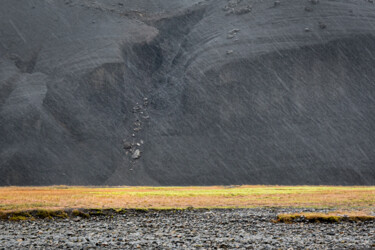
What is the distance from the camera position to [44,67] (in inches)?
3349

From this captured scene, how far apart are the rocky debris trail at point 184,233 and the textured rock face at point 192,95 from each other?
142 ft

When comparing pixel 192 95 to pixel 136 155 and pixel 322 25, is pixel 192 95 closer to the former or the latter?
pixel 136 155

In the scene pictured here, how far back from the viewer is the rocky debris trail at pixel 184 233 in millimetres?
15133

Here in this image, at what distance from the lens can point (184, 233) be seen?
1773cm

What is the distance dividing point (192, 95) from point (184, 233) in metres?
61.7

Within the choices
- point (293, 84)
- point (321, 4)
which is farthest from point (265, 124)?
point (321, 4)

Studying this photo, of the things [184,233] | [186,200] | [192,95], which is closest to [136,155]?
[192,95]

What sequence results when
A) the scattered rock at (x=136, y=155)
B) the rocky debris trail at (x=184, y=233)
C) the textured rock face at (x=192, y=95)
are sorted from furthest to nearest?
the scattered rock at (x=136, y=155), the textured rock face at (x=192, y=95), the rocky debris trail at (x=184, y=233)

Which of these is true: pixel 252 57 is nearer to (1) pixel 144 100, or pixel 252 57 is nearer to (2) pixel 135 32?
(1) pixel 144 100

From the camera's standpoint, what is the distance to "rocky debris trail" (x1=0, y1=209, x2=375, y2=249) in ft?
49.6

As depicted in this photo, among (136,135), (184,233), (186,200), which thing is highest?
(136,135)

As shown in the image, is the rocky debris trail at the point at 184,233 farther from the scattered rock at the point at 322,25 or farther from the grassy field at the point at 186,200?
the scattered rock at the point at 322,25

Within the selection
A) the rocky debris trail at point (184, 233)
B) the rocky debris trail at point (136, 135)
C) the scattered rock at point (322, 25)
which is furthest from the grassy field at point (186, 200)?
the scattered rock at point (322, 25)

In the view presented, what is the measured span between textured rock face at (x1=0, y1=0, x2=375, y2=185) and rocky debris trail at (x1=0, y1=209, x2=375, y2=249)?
43.4 m
